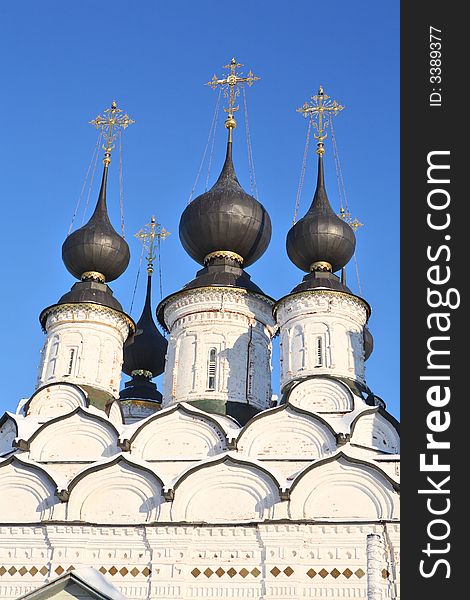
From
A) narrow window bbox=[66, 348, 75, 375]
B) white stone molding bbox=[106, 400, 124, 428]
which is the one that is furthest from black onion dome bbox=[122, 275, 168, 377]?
white stone molding bbox=[106, 400, 124, 428]

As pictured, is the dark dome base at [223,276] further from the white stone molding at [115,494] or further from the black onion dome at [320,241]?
the white stone molding at [115,494]

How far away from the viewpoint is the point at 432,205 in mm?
5934

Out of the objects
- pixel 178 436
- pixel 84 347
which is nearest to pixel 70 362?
pixel 84 347

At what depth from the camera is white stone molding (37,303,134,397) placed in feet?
43.6

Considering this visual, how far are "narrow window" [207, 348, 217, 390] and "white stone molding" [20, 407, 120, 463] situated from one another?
1.76 metres

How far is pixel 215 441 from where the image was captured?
11461 millimetres

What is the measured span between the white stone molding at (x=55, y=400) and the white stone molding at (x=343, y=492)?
3.89 m

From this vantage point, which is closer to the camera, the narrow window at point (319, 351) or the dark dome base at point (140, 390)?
the narrow window at point (319, 351)

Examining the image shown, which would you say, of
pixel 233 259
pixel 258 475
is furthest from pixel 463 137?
pixel 233 259

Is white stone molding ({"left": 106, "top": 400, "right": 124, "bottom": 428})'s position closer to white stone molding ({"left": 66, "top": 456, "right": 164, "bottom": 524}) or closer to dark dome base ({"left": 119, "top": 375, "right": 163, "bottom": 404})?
white stone molding ({"left": 66, "top": 456, "right": 164, "bottom": 524})

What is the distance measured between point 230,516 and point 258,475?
0.58 metres

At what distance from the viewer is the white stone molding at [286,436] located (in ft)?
36.7

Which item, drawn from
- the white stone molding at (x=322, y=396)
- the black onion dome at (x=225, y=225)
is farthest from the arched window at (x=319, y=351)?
the black onion dome at (x=225, y=225)

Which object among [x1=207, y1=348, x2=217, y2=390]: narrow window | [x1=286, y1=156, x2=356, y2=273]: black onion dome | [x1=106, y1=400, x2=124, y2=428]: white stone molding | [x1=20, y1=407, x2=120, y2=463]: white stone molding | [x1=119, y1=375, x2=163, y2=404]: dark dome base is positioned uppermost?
[x1=286, y1=156, x2=356, y2=273]: black onion dome
